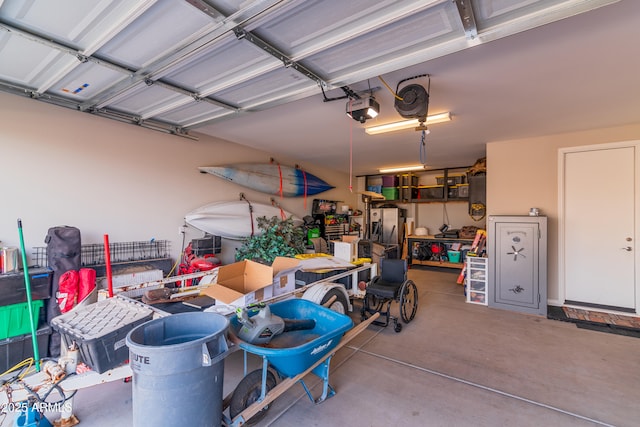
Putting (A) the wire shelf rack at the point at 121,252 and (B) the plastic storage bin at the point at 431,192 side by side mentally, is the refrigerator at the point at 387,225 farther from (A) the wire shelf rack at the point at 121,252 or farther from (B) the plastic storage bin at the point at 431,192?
(A) the wire shelf rack at the point at 121,252

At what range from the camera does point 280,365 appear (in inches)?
69.1

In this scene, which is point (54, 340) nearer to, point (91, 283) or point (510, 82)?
point (91, 283)

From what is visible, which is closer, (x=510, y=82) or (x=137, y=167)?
(x=510, y=82)

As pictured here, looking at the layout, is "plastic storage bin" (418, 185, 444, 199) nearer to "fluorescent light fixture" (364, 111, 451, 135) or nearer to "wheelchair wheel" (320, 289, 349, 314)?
"fluorescent light fixture" (364, 111, 451, 135)

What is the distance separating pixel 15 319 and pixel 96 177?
5.35 ft

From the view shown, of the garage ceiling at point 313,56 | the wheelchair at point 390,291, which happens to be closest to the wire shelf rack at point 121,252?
the garage ceiling at point 313,56

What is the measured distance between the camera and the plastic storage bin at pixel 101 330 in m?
1.49

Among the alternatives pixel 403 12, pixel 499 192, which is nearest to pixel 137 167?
pixel 403 12

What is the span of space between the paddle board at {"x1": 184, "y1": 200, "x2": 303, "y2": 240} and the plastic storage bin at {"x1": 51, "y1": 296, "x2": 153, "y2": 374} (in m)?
2.49

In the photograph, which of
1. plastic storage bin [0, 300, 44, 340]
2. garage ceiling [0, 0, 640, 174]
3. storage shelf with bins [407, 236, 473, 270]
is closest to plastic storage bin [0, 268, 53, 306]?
plastic storage bin [0, 300, 44, 340]

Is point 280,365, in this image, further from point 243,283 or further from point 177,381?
point 243,283

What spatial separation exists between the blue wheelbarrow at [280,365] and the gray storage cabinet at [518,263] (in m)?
3.39

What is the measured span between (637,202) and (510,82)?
3.20 metres

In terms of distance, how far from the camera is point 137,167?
3.75 m
